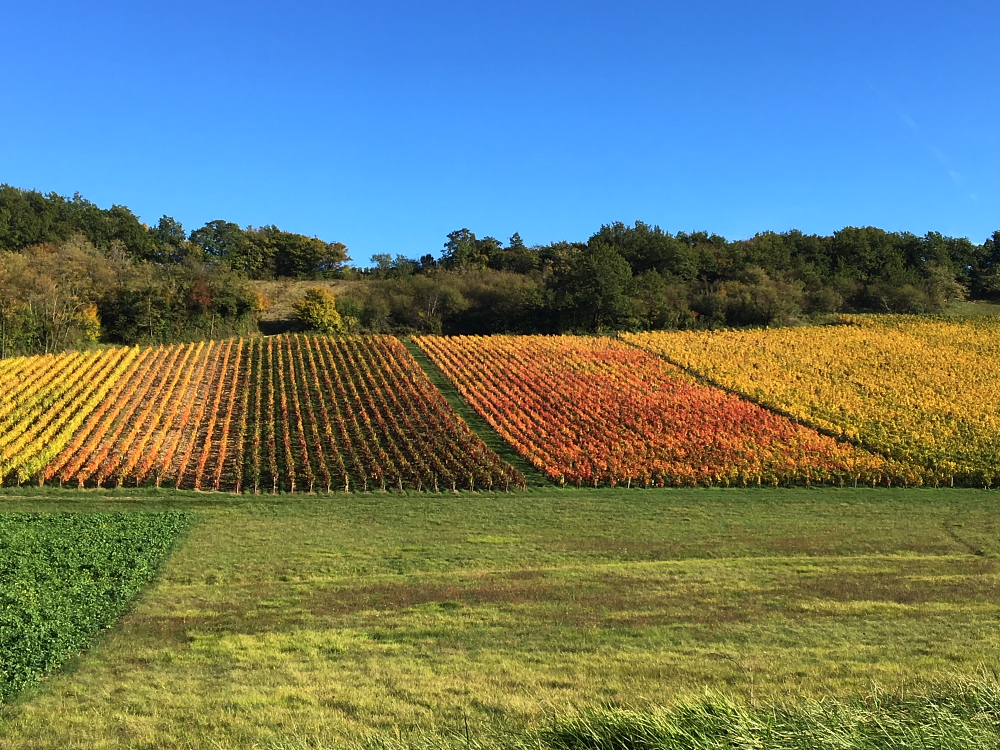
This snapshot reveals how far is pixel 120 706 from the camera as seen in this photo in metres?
8.44

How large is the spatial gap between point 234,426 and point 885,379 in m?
36.7

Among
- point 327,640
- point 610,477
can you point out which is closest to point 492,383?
point 610,477

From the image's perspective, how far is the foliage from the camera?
217ft

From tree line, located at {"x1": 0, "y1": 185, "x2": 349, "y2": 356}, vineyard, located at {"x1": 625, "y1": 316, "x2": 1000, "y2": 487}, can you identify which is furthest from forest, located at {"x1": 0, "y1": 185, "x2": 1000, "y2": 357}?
vineyard, located at {"x1": 625, "y1": 316, "x2": 1000, "y2": 487}

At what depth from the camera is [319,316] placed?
66250 mm

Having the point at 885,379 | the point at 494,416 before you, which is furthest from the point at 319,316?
the point at 885,379

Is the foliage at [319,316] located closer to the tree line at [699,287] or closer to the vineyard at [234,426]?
the tree line at [699,287]

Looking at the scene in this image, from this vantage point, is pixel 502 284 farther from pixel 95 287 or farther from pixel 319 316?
pixel 95 287

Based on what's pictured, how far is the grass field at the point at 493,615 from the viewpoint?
784 centimetres

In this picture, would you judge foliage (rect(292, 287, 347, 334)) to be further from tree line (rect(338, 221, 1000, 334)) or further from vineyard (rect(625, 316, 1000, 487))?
vineyard (rect(625, 316, 1000, 487))

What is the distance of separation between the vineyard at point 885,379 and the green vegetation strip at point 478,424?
1463cm

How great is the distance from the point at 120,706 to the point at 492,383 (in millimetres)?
31147

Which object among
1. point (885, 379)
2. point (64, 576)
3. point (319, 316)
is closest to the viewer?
point (64, 576)

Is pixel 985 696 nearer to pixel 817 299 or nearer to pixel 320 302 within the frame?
pixel 320 302
